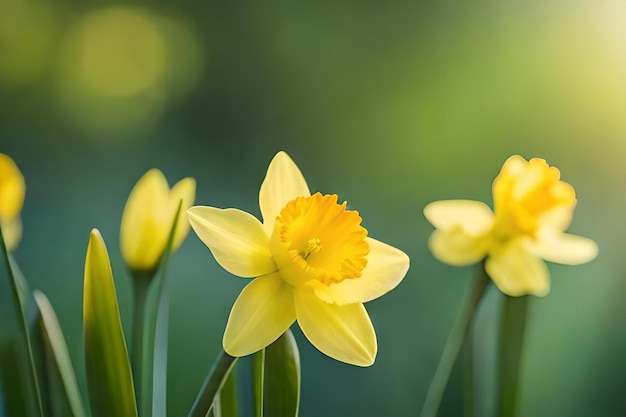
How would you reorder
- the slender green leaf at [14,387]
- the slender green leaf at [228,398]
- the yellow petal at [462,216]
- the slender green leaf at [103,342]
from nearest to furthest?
the slender green leaf at [103,342]
the slender green leaf at [228,398]
the slender green leaf at [14,387]
the yellow petal at [462,216]

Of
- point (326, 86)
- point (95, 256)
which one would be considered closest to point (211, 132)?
point (326, 86)

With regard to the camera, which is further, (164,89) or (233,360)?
(164,89)

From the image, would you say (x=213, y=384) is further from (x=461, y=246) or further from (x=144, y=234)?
(x=461, y=246)

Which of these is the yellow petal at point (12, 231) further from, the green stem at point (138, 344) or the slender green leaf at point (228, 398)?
the slender green leaf at point (228, 398)

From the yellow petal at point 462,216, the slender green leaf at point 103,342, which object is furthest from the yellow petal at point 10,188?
the yellow petal at point 462,216

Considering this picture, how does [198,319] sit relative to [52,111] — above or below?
below

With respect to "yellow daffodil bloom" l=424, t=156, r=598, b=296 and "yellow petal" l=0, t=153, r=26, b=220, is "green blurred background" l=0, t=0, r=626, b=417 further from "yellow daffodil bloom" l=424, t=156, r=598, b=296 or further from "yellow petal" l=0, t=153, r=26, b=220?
"yellow daffodil bloom" l=424, t=156, r=598, b=296

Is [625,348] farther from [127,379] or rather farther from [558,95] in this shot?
[127,379]
